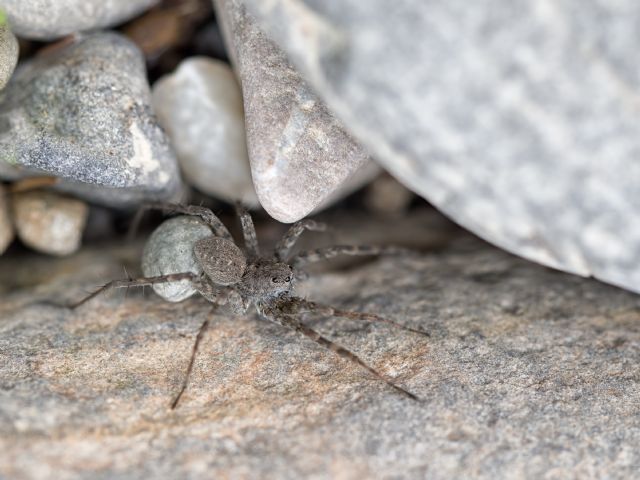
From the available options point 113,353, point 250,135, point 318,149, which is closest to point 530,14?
point 318,149

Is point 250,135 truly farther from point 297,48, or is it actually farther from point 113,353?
point 113,353

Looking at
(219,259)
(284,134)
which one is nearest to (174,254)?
(219,259)

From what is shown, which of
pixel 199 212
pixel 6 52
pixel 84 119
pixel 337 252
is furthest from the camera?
pixel 337 252

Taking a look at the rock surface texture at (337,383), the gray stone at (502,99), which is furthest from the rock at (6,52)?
the gray stone at (502,99)

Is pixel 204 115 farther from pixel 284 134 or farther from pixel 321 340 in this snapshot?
pixel 321 340

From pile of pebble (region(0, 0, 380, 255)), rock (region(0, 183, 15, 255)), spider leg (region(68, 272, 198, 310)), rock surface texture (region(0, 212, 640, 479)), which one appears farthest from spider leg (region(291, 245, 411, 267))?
rock (region(0, 183, 15, 255))

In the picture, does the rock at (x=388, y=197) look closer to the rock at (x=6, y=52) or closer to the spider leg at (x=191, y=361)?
the spider leg at (x=191, y=361)
